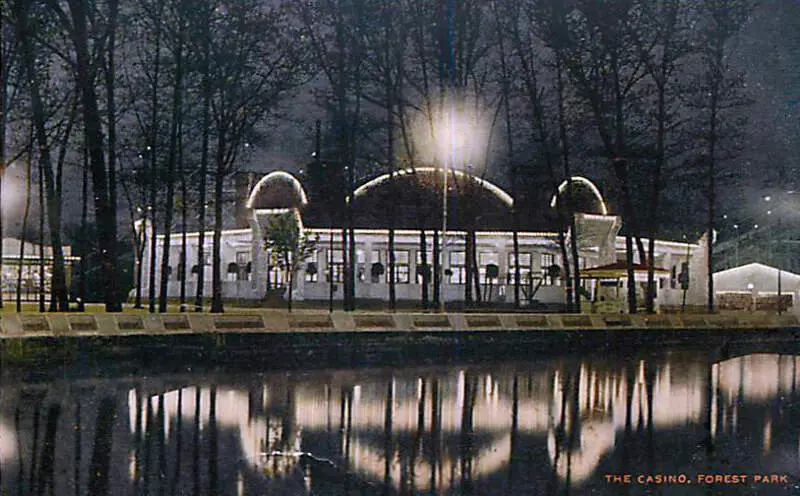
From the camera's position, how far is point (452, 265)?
3262cm

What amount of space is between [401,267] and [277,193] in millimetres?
5808

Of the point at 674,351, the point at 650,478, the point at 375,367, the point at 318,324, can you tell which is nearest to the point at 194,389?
the point at 375,367

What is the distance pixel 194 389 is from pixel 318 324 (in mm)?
6652

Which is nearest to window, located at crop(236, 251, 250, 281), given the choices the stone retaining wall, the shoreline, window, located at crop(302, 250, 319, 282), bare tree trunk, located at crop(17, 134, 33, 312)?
window, located at crop(302, 250, 319, 282)

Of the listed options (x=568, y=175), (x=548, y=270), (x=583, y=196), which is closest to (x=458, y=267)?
(x=548, y=270)

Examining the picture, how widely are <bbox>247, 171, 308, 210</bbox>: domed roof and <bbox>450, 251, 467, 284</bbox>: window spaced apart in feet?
19.4

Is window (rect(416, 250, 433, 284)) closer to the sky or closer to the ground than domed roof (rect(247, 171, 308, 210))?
closer to the ground

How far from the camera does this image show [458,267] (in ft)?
107

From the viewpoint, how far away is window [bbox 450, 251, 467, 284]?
3145cm

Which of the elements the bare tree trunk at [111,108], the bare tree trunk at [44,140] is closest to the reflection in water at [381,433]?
the bare tree trunk at [44,140]

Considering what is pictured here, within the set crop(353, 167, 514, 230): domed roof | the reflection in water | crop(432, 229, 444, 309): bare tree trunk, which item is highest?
crop(353, 167, 514, 230): domed roof

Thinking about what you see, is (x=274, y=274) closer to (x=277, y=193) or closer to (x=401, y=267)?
(x=401, y=267)

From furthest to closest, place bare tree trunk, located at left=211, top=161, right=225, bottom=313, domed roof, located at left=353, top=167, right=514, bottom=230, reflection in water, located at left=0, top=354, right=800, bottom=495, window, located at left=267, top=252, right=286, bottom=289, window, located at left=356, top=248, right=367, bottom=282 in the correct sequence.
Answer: window, located at left=356, top=248, right=367, bottom=282 < domed roof, located at left=353, top=167, right=514, bottom=230 < window, located at left=267, top=252, right=286, bottom=289 < bare tree trunk, located at left=211, top=161, right=225, bottom=313 < reflection in water, located at left=0, top=354, right=800, bottom=495

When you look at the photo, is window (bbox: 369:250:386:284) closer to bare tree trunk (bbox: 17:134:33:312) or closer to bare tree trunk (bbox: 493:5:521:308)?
bare tree trunk (bbox: 493:5:521:308)
